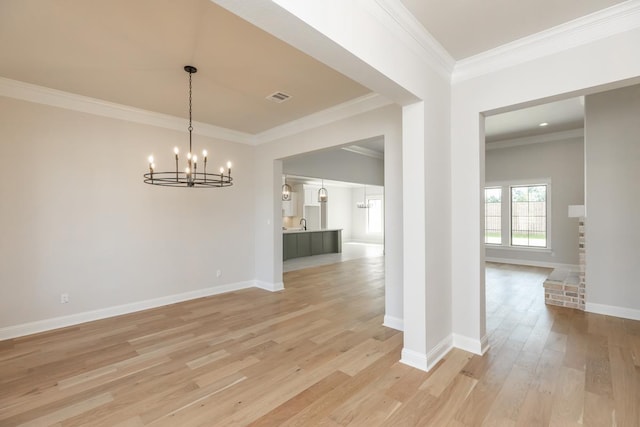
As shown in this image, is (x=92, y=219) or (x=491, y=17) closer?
(x=491, y=17)

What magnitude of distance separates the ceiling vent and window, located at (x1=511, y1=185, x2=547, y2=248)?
6.79 meters

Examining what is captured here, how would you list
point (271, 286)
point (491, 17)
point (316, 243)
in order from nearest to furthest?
point (491, 17)
point (271, 286)
point (316, 243)

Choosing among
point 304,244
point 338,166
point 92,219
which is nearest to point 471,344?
point 92,219

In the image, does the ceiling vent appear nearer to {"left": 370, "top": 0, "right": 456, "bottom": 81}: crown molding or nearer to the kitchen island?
{"left": 370, "top": 0, "right": 456, "bottom": 81}: crown molding

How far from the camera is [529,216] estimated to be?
7414 millimetres

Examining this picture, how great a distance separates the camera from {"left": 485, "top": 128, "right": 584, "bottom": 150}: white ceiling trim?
657 centimetres

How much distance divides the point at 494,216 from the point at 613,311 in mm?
4448

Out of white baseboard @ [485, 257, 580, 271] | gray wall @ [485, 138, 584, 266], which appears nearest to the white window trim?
gray wall @ [485, 138, 584, 266]

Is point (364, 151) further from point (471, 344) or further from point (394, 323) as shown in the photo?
point (471, 344)

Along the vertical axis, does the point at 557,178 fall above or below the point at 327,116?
below

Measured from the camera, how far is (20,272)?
340 cm

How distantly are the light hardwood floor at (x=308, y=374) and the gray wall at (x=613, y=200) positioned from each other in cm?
43

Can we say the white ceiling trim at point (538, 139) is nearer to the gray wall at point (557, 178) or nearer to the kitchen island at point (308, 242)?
the gray wall at point (557, 178)

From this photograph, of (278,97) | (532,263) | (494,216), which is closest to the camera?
(278,97)
